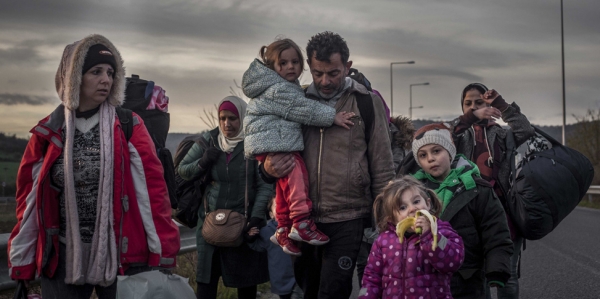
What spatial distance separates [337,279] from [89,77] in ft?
6.18

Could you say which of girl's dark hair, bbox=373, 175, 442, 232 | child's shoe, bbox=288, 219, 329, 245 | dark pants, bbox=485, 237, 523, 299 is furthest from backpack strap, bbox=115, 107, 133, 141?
dark pants, bbox=485, 237, 523, 299

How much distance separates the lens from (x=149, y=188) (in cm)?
459

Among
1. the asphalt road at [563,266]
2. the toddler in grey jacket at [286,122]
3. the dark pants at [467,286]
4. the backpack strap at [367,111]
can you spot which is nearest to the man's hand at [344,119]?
the toddler in grey jacket at [286,122]

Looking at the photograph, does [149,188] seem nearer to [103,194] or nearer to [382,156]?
[103,194]

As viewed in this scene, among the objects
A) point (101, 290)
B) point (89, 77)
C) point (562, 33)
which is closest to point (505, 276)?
point (101, 290)

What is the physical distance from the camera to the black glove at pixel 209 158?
665 cm

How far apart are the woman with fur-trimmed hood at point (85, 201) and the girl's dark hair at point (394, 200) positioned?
3.77 feet

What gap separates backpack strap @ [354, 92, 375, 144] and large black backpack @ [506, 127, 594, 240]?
1.60 metres

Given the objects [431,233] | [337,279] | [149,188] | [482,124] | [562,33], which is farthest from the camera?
[562,33]

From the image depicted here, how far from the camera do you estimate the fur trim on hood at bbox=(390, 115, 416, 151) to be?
8.12 metres

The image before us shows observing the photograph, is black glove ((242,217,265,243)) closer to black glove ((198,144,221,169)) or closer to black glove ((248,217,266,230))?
black glove ((248,217,266,230))

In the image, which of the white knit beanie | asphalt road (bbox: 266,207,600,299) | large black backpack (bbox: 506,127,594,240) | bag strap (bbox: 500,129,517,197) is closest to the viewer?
the white knit beanie

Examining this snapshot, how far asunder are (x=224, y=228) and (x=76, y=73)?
2337 mm

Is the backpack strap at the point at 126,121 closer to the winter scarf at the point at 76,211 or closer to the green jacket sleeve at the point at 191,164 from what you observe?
the winter scarf at the point at 76,211
